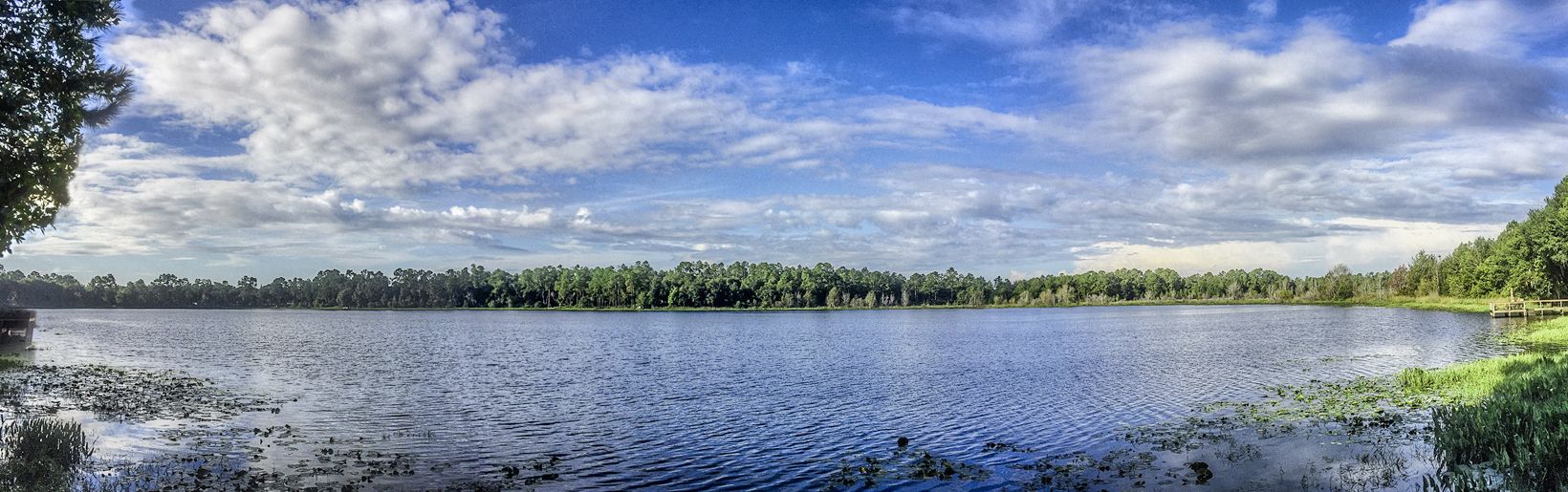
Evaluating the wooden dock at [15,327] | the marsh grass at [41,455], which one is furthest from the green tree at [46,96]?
the wooden dock at [15,327]

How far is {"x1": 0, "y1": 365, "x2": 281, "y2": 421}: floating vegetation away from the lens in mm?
30656

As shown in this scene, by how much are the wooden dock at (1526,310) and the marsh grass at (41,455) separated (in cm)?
13758

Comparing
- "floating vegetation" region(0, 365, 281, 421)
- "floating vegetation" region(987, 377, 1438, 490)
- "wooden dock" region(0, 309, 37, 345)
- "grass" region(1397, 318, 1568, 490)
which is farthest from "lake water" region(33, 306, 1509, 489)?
"grass" region(1397, 318, 1568, 490)

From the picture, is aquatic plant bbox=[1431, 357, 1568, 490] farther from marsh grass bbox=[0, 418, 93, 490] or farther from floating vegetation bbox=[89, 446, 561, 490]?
marsh grass bbox=[0, 418, 93, 490]

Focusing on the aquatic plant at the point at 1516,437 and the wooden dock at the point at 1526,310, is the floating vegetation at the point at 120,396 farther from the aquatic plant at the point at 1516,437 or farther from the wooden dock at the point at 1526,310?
the wooden dock at the point at 1526,310

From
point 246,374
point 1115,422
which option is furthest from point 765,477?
point 246,374

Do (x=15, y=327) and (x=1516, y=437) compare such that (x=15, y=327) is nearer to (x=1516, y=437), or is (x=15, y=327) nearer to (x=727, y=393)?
(x=727, y=393)

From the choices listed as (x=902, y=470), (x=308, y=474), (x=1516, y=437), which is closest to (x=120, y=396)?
(x=308, y=474)

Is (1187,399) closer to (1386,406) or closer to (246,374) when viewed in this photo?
(1386,406)

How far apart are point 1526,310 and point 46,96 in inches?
5560

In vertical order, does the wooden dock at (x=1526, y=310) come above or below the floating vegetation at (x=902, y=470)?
above

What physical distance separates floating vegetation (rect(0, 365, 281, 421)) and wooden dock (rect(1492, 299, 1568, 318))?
134911 millimetres

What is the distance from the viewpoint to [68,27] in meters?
20.4

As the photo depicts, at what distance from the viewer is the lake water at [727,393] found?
24.8 m
